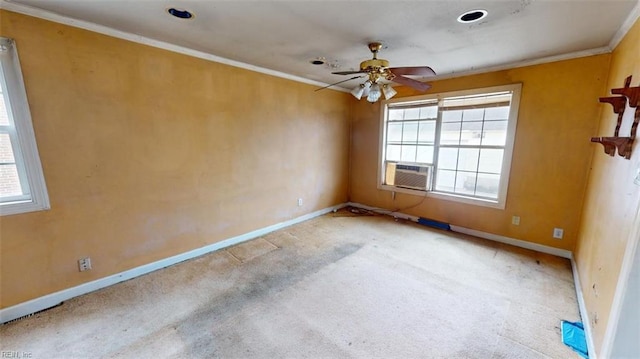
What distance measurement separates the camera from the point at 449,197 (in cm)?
396

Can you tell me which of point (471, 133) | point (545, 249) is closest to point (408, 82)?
point (471, 133)

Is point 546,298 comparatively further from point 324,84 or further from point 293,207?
point 324,84

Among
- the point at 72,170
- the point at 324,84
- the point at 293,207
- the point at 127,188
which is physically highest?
the point at 324,84

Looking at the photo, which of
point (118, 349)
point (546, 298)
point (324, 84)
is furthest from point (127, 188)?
point (546, 298)

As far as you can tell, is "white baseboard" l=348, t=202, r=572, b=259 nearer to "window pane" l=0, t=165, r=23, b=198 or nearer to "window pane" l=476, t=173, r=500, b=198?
"window pane" l=476, t=173, r=500, b=198

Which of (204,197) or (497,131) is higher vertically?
(497,131)

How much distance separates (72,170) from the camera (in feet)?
7.22

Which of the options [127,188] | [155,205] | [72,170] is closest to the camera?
[72,170]

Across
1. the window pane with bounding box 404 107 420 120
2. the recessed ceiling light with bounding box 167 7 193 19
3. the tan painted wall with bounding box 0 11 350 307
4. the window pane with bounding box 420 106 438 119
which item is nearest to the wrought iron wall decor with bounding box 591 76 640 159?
A: the window pane with bounding box 420 106 438 119

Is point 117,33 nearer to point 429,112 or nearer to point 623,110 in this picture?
point 429,112

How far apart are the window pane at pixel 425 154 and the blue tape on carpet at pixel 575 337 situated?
2.67 metres

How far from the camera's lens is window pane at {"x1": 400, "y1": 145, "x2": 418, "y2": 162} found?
14.5ft

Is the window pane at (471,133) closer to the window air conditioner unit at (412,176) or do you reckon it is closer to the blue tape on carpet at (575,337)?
the window air conditioner unit at (412,176)

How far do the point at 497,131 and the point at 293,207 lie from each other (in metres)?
3.22
